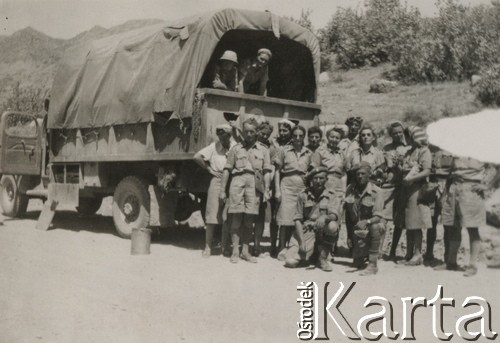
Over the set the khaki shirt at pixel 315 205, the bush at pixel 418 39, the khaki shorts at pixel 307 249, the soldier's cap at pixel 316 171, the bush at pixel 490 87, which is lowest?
the khaki shorts at pixel 307 249

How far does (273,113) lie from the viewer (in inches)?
316

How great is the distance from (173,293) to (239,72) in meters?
3.80

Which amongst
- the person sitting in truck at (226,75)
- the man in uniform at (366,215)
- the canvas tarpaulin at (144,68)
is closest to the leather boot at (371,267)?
the man in uniform at (366,215)

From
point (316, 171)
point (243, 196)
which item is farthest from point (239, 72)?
point (316, 171)

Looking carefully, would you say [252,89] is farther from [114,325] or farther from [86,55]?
[114,325]

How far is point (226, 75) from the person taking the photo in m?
7.99

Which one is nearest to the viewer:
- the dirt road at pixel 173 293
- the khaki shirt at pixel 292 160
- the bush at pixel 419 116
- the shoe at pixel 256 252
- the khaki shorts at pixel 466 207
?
the dirt road at pixel 173 293

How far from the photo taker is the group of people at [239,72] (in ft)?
25.6

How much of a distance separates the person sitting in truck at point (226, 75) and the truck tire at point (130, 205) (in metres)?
1.86

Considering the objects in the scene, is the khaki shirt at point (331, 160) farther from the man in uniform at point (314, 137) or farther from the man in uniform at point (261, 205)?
the man in uniform at point (261, 205)

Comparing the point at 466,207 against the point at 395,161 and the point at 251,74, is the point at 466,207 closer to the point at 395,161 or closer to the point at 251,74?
the point at 395,161

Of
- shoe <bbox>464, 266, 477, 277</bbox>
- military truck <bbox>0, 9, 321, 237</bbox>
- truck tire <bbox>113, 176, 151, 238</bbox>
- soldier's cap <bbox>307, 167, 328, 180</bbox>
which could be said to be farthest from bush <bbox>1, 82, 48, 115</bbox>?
shoe <bbox>464, 266, 477, 277</bbox>

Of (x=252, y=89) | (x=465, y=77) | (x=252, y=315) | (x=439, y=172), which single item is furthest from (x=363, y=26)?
(x=252, y=315)

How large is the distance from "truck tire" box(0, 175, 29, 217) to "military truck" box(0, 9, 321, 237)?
0.45 metres
